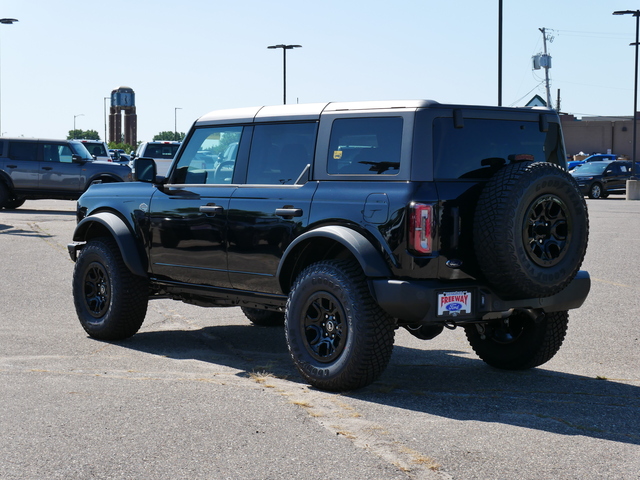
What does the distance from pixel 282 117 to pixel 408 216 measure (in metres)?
1.61

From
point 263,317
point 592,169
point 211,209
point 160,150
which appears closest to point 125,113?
point 592,169

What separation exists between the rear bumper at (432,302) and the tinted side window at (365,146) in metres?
0.77

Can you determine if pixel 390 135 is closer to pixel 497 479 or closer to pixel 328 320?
pixel 328 320

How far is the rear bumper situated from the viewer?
5.78 metres

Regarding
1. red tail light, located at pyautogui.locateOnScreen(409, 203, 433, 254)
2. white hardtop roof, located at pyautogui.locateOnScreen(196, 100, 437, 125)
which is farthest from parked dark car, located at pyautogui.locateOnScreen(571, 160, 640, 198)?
red tail light, located at pyautogui.locateOnScreen(409, 203, 433, 254)

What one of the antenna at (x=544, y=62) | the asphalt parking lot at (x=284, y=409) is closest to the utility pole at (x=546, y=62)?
the antenna at (x=544, y=62)

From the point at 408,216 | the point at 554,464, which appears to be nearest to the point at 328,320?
the point at 408,216

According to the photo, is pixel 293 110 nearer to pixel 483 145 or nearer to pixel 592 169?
pixel 483 145

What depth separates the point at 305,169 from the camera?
668cm

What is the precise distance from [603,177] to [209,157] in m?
34.7

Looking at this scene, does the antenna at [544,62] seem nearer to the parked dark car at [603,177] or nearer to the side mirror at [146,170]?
the parked dark car at [603,177]

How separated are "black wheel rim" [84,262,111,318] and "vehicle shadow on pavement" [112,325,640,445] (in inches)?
15.2

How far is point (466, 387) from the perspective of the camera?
257 inches

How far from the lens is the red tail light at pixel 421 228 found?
5809 mm
